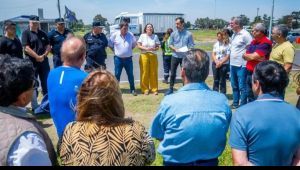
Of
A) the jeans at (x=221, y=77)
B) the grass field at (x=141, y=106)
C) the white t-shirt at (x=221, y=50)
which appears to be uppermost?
the white t-shirt at (x=221, y=50)

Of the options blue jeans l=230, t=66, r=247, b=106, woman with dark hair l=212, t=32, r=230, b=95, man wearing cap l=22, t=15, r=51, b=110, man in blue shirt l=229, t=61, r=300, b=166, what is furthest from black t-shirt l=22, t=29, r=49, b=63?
man in blue shirt l=229, t=61, r=300, b=166

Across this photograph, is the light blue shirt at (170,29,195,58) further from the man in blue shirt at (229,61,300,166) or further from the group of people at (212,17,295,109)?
the man in blue shirt at (229,61,300,166)

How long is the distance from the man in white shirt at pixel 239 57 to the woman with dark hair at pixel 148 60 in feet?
7.65

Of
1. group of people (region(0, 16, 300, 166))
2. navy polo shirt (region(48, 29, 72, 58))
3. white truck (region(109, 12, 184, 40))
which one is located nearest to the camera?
group of people (region(0, 16, 300, 166))

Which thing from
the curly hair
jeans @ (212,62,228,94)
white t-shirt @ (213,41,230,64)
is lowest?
jeans @ (212,62,228,94)

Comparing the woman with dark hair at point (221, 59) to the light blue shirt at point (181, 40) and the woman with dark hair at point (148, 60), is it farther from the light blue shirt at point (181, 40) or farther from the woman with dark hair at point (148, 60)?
the woman with dark hair at point (148, 60)

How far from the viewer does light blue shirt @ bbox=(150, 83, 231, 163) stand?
8.59 feet

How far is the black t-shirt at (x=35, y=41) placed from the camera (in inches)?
282

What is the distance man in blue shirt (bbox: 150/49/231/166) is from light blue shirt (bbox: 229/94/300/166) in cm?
14

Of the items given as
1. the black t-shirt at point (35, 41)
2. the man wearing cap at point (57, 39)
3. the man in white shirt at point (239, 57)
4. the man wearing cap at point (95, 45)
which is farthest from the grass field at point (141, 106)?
the man wearing cap at point (57, 39)

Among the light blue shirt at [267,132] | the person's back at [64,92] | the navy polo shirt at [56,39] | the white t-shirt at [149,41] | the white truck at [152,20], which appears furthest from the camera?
the white truck at [152,20]

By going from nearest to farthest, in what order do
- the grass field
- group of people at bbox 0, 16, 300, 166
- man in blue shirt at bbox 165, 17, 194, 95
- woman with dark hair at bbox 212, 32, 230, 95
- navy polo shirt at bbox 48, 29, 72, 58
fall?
group of people at bbox 0, 16, 300, 166 < the grass field < navy polo shirt at bbox 48, 29, 72, 58 < woman with dark hair at bbox 212, 32, 230, 95 < man in blue shirt at bbox 165, 17, 194, 95
